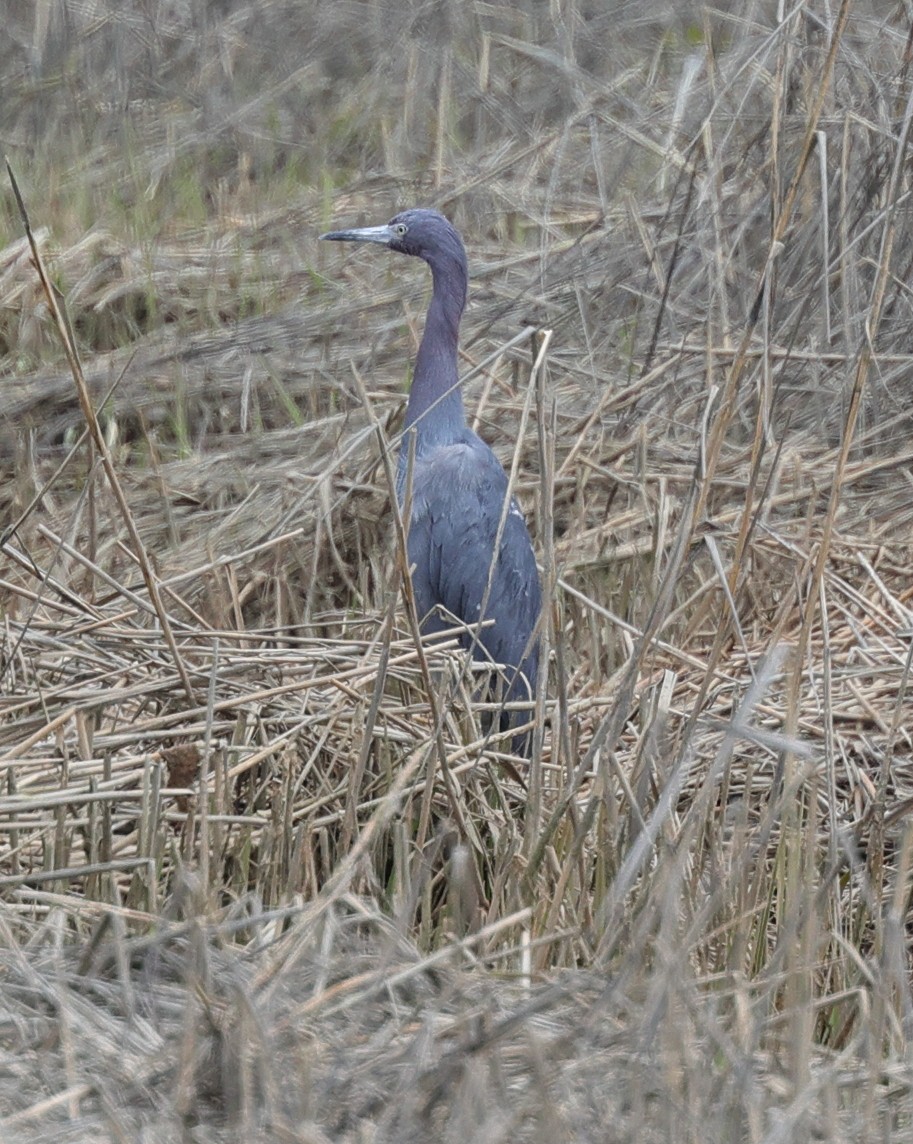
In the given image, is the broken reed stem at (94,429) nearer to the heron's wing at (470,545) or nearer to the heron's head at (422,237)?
the heron's wing at (470,545)

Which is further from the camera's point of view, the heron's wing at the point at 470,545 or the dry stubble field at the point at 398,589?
the heron's wing at the point at 470,545

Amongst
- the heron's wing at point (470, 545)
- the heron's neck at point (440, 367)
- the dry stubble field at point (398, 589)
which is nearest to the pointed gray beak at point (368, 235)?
the heron's neck at point (440, 367)

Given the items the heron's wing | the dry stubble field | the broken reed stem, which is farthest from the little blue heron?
the broken reed stem

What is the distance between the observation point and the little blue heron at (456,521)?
3953mm

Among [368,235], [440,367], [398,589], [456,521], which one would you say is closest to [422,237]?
[368,235]

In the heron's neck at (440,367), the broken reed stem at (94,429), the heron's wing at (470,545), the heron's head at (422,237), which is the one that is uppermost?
the broken reed stem at (94,429)

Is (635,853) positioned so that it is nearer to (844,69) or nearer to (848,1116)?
(848,1116)

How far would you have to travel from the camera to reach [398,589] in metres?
2.26

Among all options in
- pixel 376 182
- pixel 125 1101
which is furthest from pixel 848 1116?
pixel 376 182

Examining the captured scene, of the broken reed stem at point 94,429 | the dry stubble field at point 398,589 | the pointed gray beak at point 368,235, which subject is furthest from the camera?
the pointed gray beak at point 368,235

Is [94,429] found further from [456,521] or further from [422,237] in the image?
[422,237]

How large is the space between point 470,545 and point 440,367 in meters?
0.44

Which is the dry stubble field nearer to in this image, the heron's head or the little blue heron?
the little blue heron

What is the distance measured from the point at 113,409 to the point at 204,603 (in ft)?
3.87
